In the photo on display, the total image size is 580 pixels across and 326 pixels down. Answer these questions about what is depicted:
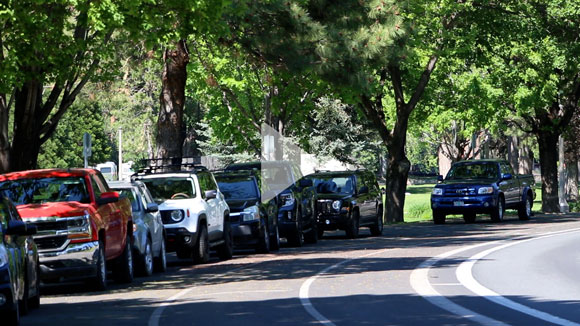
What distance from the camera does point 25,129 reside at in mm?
28484

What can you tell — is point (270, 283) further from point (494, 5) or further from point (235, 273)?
point (494, 5)

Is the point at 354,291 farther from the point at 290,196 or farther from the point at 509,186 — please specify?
the point at 509,186

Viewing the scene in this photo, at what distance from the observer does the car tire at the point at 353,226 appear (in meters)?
32.0

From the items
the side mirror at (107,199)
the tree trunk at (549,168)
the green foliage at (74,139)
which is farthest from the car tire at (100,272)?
the green foliage at (74,139)

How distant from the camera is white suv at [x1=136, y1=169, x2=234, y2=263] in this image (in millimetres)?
23578

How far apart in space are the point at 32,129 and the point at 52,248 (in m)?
11.7

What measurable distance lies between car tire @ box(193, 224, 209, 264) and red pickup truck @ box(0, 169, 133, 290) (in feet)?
13.2

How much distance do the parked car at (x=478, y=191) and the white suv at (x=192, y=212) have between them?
1455 centimetres

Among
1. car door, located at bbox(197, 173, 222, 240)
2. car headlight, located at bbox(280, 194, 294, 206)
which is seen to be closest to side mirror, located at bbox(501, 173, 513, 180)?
car headlight, located at bbox(280, 194, 294, 206)

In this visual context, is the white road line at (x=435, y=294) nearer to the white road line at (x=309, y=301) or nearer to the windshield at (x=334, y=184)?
the white road line at (x=309, y=301)

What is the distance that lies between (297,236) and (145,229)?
856 cm

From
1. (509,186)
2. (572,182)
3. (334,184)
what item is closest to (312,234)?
(334,184)

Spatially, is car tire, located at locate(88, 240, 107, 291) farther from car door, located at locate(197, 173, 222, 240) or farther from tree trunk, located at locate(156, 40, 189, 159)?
tree trunk, located at locate(156, 40, 189, 159)

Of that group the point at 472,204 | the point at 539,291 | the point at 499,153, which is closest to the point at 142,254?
the point at 539,291
